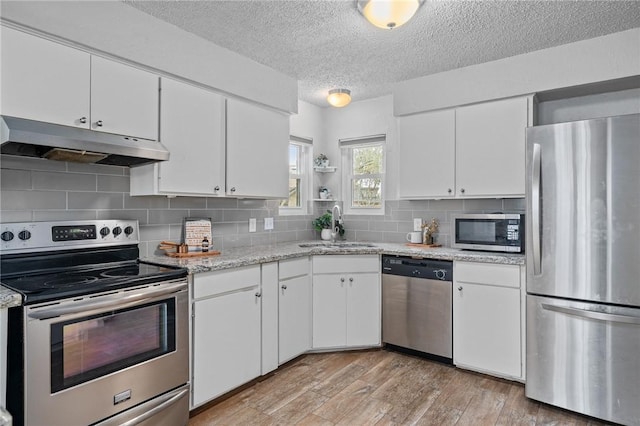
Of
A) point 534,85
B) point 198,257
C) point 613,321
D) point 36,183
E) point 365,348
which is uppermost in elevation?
point 534,85

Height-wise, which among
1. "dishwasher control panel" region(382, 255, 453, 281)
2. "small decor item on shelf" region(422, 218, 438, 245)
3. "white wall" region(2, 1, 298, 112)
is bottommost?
"dishwasher control panel" region(382, 255, 453, 281)

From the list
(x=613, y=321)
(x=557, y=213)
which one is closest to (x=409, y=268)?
(x=557, y=213)

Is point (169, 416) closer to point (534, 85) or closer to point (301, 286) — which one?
point (301, 286)

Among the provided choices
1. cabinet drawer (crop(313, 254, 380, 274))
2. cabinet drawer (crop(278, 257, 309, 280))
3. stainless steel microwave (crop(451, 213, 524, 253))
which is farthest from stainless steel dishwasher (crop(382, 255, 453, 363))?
cabinet drawer (crop(278, 257, 309, 280))

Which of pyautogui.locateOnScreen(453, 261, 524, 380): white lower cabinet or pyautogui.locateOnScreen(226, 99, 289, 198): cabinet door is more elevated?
pyautogui.locateOnScreen(226, 99, 289, 198): cabinet door

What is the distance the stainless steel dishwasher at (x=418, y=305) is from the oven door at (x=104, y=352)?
1.76 metres

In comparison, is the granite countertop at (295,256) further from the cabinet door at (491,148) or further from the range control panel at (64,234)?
the cabinet door at (491,148)

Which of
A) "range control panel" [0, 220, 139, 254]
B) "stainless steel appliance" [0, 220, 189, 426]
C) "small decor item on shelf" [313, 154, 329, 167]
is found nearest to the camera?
"stainless steel appliance" [0, 220, 189, 426]

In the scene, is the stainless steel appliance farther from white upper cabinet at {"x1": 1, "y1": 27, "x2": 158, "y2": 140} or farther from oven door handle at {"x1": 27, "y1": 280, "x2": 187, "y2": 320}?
white upper cabinet at {"x1": 1, "y1": 27, "x2": 158, "y2": 140}

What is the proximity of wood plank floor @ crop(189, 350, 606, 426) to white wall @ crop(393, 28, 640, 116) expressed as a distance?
7.15ft

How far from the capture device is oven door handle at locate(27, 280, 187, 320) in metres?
1.61

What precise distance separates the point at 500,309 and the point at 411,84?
204 centimetres

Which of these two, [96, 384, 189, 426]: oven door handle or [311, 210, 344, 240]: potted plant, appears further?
[311, 210, 344, 240]: potted plant

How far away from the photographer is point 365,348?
11.0 feet
